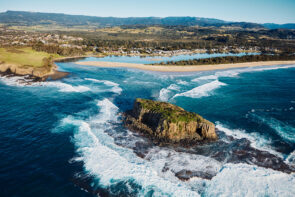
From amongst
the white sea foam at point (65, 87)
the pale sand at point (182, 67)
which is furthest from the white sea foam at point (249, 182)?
the pale sand at point (182, 67)

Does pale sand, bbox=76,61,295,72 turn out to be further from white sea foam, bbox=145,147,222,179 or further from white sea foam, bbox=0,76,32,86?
white sea foam, bbox=145,147,222,179

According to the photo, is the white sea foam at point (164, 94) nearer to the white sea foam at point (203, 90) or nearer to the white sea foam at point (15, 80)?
the white sea foam at point (203, 90)

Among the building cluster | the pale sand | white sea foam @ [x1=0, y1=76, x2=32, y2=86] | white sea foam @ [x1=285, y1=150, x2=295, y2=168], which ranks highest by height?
the building cluster

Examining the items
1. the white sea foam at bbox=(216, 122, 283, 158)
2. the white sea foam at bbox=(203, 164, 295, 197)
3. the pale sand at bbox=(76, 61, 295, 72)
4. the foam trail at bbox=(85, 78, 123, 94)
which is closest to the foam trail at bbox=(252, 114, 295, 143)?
the white sea foam at bbox=(216, 122, 283, 158)

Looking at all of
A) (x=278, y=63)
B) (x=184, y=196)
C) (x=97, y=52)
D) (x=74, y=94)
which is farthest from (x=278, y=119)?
(x=97, y=52)

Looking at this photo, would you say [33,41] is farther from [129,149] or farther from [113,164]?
[113,164]

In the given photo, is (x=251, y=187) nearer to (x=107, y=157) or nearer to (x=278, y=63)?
(x=107, y=157)

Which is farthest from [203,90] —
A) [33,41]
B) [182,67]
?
[33,41]
